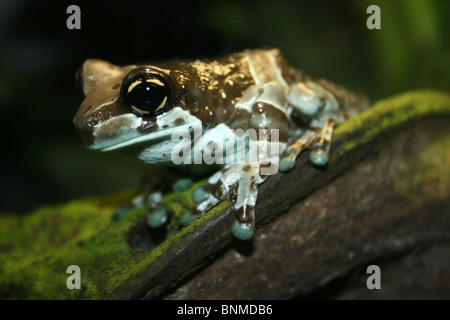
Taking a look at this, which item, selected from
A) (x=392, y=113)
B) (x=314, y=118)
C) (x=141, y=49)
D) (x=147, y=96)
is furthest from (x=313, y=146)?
(x=141, y=49)

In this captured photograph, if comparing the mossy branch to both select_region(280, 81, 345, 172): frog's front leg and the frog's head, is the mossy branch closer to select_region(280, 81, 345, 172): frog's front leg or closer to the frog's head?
select_region(280, 81, 345, 172): frog's front leg

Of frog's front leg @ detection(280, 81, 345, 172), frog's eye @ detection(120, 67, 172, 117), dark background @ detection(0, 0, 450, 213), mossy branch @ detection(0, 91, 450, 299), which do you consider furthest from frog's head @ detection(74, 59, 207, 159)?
dark background @ detection(0, 0, 450, 213)

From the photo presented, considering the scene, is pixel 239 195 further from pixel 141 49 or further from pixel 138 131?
pixel 141 49

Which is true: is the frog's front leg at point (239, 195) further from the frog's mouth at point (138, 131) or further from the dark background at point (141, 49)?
the dark background at point (141, 49)

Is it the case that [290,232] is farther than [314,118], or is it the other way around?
[314,118]

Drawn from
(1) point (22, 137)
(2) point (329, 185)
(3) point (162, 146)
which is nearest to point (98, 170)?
(1) point (22, 137)
